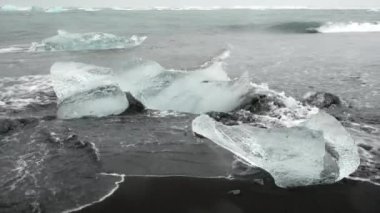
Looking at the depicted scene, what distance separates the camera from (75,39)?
17984 millimetres

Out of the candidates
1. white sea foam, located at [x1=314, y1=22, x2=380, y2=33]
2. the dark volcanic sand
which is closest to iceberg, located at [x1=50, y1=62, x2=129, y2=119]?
the dark volcanic sand

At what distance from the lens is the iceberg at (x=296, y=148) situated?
470cm

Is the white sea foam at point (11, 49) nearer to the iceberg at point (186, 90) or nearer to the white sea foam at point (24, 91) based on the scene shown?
the white sea foam at point (24, 91)

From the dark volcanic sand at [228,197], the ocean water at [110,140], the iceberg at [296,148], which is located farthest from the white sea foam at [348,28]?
the dark volcanic sand at [228,197]

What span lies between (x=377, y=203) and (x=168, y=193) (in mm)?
2156

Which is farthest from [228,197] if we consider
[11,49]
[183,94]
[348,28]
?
[348,28]

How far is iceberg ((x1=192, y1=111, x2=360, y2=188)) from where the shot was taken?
4.70 meters

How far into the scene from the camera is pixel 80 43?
1788 cm

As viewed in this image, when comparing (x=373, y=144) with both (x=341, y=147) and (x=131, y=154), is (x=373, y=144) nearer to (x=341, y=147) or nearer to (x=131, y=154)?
(x=341, y=147)

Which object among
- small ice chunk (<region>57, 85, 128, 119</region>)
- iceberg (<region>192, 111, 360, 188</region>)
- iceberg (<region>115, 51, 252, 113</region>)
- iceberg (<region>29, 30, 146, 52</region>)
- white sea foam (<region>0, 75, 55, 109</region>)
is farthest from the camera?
iceberg (<region>29, 30, 146, 52</region>)

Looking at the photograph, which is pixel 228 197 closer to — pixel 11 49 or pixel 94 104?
pixel 94 104

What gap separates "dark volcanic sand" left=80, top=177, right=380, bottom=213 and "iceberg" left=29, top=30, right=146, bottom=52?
13726 millimetres

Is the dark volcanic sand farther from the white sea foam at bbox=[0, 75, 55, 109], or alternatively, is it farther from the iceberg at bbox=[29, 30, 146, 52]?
the iceberg at bbox=[29, 30, 146, 52]

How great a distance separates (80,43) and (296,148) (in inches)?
570
